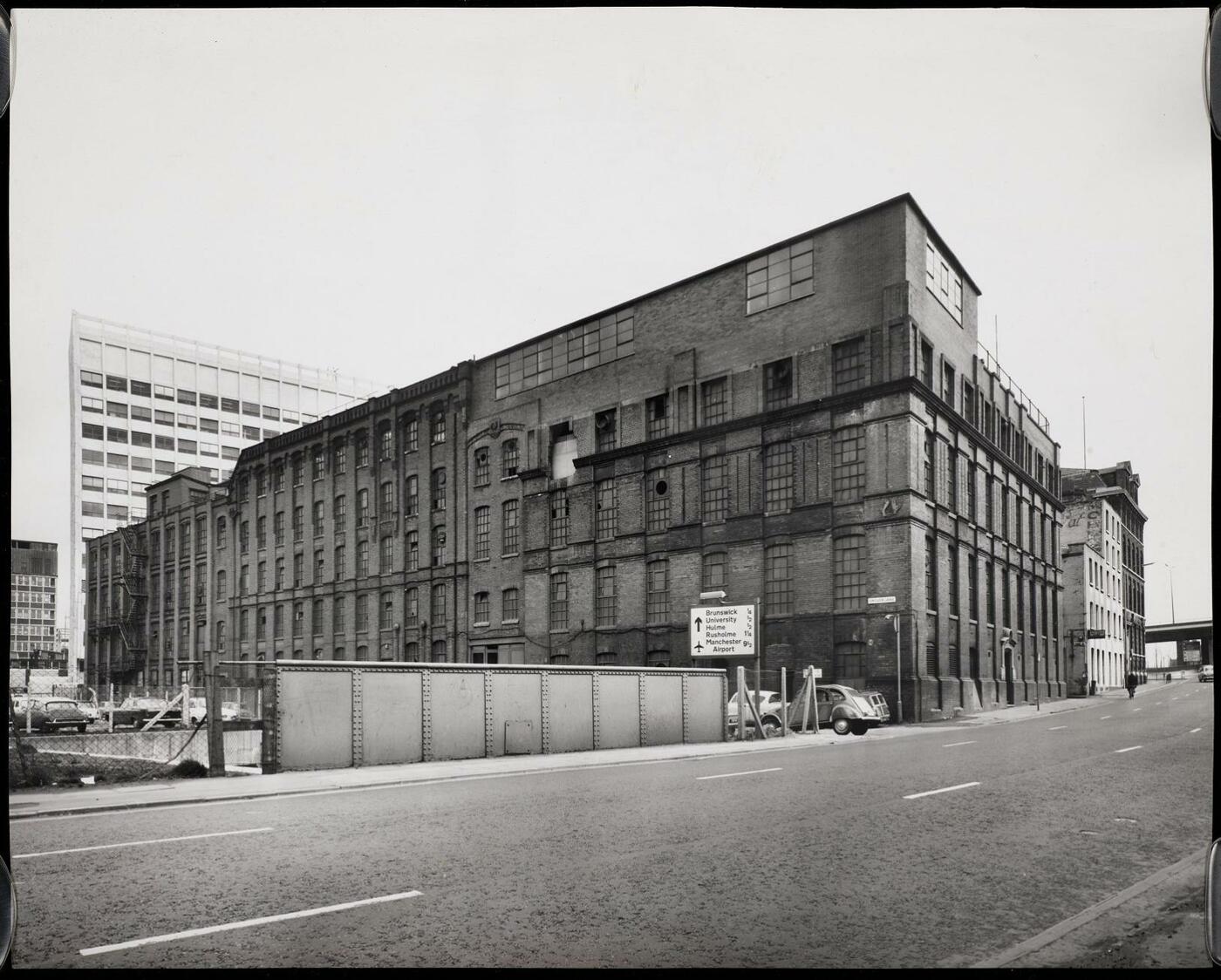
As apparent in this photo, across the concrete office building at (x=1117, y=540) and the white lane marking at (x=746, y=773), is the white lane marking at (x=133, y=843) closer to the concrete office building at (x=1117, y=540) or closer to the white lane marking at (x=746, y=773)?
the white lane marking at (x=746, y=773)

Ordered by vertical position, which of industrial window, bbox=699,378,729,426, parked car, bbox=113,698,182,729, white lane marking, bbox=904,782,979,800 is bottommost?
parked car, bbox=113,698,182,729

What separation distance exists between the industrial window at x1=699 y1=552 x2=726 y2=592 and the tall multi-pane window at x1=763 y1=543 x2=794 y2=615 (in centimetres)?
114

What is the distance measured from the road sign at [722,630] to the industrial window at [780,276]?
7.80m

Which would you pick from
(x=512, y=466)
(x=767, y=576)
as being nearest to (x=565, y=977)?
(x=512, y=466)

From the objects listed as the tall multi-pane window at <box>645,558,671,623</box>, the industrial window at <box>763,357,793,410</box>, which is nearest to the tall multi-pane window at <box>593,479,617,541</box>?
the tall multi-pane window at <box>645,558,671,623</box>

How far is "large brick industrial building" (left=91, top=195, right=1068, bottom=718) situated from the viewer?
1841 centimetres

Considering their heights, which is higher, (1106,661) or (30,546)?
(30,546)

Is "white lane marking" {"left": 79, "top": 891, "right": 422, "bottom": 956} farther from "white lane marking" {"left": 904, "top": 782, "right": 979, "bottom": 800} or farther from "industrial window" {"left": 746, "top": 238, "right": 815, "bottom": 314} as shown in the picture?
"white lane marking" {"left": 904, "top": 782, "right": 979, "bottom": 800}

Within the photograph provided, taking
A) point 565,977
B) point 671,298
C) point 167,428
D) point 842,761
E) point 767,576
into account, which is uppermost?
point 671,298

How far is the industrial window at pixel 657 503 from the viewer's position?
21.3 meters

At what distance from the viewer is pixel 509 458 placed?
21.3 meters

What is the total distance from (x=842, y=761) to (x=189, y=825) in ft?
37.6

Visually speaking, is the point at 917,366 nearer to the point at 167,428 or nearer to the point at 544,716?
the point at 544,716

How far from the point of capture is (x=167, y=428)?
15.3m
